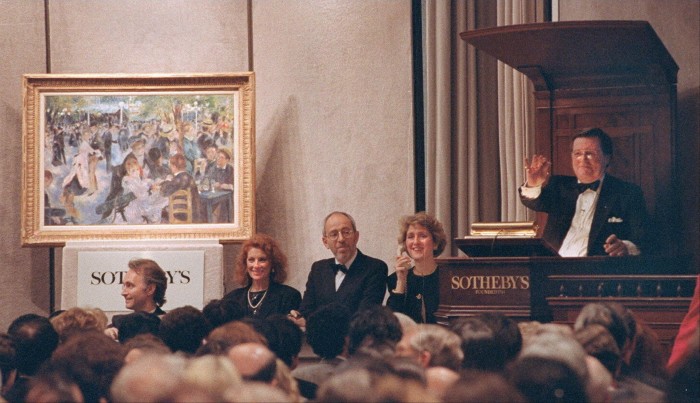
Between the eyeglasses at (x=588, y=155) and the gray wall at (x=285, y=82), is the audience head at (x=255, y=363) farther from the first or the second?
the gray wall at (x=285, y=82)

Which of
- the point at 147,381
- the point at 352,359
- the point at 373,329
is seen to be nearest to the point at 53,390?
the point at 147,381

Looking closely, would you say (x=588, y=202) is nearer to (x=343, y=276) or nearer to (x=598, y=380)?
(x=343, y=276)

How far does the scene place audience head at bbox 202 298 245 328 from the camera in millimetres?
5707

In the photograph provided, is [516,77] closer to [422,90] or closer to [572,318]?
[422,90]

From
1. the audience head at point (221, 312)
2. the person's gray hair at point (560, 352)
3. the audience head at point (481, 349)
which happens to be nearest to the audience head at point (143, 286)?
the audience head at point (221, 312)

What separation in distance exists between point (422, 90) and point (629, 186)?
2632 mm

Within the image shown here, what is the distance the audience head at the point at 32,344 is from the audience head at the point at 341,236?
106 inches

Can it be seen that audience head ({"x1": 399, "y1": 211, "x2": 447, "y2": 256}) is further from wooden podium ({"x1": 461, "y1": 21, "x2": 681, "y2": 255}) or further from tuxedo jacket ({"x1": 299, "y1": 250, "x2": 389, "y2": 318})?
wooden podium ({"x1": 461, "y1": 21, "x2": 681, "y2": 255})

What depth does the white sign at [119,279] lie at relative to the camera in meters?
8.42

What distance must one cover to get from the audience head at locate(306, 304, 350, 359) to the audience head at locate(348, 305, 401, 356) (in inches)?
9.0

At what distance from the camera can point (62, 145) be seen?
8.78 meters

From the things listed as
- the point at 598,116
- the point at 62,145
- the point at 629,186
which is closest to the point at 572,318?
the point at 629,186

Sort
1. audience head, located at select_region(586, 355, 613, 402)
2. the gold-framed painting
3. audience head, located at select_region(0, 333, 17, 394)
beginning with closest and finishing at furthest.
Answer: audience head, located at select_region(586, 355, 613, 402)
audience head, located at select_region(0, 333, 17, 394)
the gold-framed painting

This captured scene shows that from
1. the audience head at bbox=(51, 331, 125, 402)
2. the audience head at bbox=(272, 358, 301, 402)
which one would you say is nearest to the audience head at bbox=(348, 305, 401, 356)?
the audience head at bbox=(272, 358, 301, 402)
